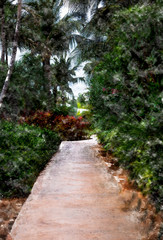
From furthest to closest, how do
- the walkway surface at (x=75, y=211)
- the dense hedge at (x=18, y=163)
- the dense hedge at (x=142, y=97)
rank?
1. the dense hedge at (x=18, y=163)
2. the dense hedge at (x=142, y=97)
3. the walkway surface at (x=75, y=211)

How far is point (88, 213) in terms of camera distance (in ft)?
10.8

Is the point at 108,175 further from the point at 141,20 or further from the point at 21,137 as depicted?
the point at 141,20

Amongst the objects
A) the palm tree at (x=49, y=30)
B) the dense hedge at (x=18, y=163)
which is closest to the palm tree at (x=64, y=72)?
the palm tree at (x=49, y=30)

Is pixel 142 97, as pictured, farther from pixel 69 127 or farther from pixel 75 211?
pixel 69 127

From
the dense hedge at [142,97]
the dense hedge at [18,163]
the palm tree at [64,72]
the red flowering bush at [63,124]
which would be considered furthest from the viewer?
the palm tree at [64,72]

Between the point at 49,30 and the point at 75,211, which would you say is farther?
the point at 49,30

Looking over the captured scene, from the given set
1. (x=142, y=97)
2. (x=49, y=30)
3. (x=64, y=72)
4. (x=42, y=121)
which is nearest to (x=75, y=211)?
(x=142, y=97)

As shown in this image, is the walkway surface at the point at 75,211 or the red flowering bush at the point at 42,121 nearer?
the walkway surface at the point at 75,211

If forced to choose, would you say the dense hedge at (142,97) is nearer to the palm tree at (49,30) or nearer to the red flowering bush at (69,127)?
the red flowering bush at (69,127)

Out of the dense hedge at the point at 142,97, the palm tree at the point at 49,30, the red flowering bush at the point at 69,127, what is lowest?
the red flowering bush at the point at 69,127

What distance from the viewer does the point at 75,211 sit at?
333cm

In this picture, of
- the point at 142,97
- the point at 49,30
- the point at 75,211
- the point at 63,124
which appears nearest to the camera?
the point at 75,211

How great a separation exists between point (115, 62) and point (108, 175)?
2166 mm

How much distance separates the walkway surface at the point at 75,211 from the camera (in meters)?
2.77
